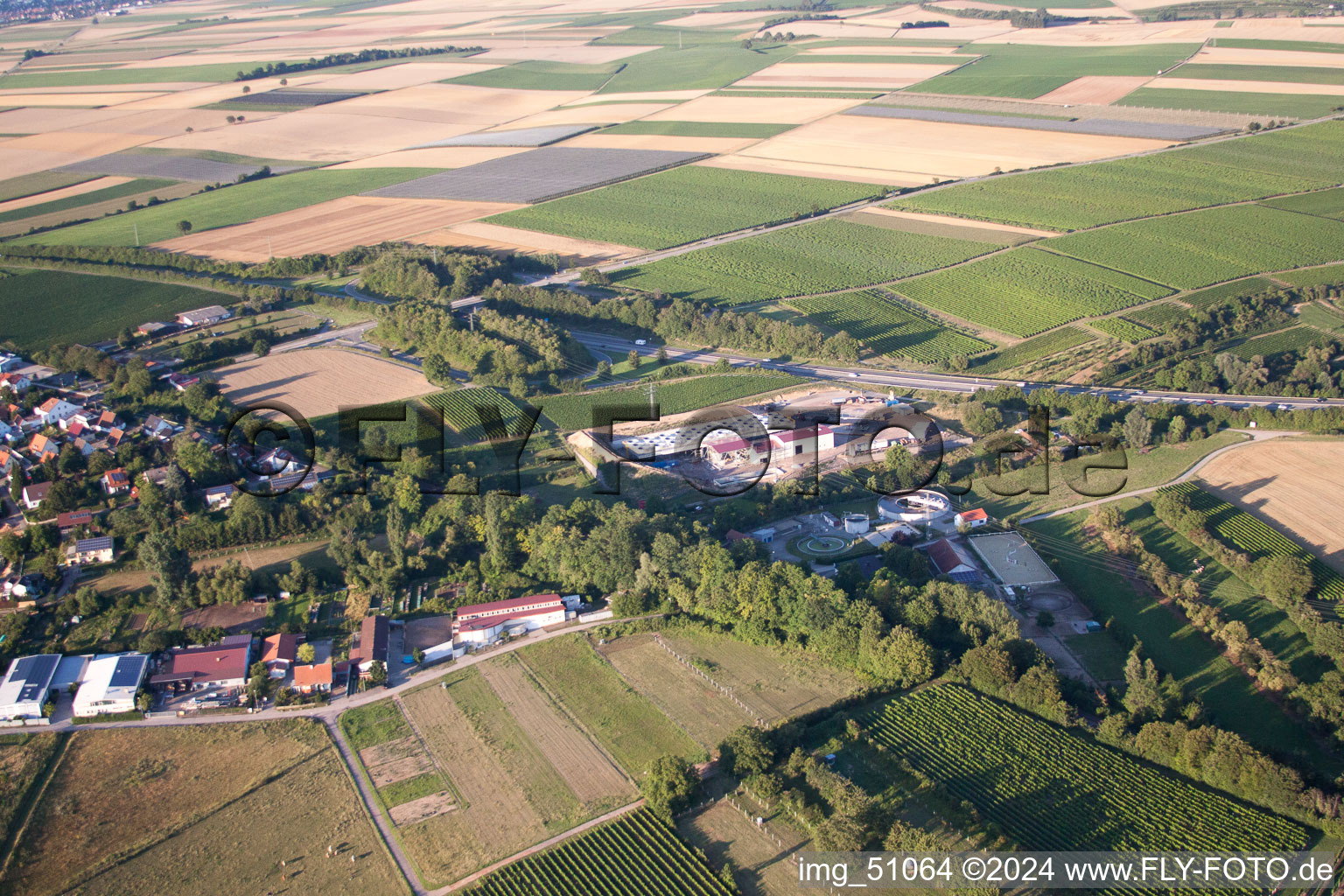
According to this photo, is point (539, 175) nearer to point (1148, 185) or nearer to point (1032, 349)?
point (1148, 185)

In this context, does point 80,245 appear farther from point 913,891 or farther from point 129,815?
point 913,891

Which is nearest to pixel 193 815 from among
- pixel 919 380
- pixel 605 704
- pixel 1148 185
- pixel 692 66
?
pixel 605 704

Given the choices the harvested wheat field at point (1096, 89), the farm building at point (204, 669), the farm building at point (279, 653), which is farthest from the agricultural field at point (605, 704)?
the harvested wheat field at point (1096, 89)

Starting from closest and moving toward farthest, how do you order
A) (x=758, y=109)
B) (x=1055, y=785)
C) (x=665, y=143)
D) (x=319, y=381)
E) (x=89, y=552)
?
(x=1055, y=785)
(x=89, y=552)
(x=319, y=381)
(x=665, y=143)
(x=758, y=109)

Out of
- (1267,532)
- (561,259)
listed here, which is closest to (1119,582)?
(1267,532)

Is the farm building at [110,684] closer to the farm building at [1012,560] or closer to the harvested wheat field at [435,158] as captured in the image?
the farm building at [1012,560]

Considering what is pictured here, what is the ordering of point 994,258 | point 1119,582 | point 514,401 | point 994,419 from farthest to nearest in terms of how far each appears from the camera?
point 994,258, point 514,401, point 994,419, point 1119,582

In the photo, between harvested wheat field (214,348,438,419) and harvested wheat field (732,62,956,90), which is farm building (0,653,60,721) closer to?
harvested wheat field (214,348,438,419)
